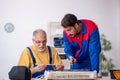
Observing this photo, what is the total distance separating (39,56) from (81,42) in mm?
489

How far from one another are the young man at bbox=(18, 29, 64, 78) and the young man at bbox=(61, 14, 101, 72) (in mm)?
210

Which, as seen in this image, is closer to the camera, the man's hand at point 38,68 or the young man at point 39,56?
the man's hand at point 38,68

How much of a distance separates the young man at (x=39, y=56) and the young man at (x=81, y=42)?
0.21 m

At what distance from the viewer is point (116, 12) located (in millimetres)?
5316

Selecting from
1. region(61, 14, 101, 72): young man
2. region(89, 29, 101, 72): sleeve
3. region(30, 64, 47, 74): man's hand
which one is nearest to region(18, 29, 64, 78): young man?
region(30, 64, 47, 74): man's hand

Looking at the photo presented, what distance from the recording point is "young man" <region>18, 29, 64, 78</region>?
8.24ft

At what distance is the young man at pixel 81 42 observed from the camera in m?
2.30

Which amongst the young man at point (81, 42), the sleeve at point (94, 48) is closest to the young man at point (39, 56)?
the young man at point (81, 42)

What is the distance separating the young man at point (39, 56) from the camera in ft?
→ 8.24

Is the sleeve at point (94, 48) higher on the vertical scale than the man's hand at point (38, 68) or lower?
higher

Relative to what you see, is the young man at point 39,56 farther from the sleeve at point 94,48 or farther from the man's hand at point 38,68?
the sleeve at point 94,48

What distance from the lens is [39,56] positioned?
103 inches

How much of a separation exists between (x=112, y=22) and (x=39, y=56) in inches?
123

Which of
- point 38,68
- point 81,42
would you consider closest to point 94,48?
point 81,42
